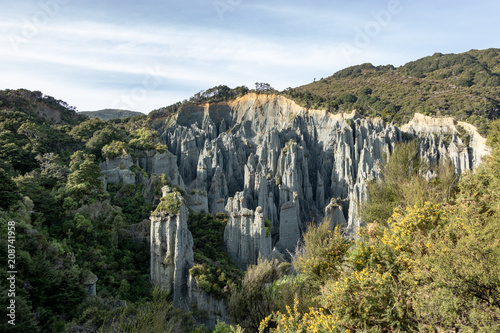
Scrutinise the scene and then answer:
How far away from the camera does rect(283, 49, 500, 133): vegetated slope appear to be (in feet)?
216

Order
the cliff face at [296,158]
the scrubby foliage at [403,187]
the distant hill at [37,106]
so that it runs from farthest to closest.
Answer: the cliff face at [296,158]
the distant hill at [37,106]
the scrubby foliage at [403,187]

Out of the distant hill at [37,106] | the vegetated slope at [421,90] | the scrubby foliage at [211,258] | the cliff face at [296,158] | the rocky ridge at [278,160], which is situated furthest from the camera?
the vegetated slope at [421,90]

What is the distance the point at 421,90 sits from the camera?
84.8 metres

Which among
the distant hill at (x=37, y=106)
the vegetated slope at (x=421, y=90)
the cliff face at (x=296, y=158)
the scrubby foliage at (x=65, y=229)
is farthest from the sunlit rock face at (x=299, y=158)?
the distant hill at (x=37, y=106)

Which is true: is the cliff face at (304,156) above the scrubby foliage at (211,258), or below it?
above

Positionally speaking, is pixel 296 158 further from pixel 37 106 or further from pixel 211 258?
Answer: pixel 37 106

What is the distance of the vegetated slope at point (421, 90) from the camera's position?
6575cm

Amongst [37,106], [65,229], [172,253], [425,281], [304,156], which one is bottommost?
[172,253]

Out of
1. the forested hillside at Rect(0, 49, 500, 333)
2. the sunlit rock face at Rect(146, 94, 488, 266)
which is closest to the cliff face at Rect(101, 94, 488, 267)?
the sunlit rock face at Rect(146, 94, 488, 266)

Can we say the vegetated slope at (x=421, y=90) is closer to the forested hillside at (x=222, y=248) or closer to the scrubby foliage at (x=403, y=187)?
the forested hillside at (x=222, y=248)

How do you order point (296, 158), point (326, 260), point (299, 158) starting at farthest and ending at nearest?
point (299, 158) → point (296, 158) → point (326, 260)

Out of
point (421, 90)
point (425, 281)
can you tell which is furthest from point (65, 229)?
point (421, 90)

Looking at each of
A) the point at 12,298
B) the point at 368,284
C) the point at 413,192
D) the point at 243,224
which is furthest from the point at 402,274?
the point at 243,224

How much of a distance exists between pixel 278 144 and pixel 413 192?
39.1 meters
